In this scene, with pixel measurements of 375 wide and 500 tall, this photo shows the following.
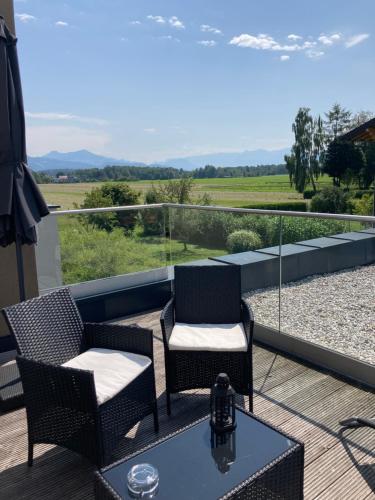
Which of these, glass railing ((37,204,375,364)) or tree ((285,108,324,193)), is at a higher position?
tree ((285,108,324,193))

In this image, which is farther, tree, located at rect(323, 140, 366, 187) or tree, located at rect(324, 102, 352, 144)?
tree, located at rect(324, 102, 352, 144)

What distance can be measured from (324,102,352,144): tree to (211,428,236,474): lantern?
1973 inches

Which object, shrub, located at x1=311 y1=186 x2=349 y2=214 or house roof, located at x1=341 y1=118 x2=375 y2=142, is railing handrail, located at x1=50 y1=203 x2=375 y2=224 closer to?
house roof, located at x1=341 y1=118 x2=375 y2=142

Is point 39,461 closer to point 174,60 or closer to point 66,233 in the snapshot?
point 66,233

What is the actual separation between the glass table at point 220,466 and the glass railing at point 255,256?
75.4 inches

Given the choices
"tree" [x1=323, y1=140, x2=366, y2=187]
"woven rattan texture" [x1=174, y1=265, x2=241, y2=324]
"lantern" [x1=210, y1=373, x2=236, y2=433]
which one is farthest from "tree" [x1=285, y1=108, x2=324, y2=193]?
"lantern" [x1=210, y1=373, x2=236, y2=433]

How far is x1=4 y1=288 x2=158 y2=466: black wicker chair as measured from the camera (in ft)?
7.18

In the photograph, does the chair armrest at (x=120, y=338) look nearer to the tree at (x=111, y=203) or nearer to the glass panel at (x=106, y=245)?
the glass panel at (x=106, y=245)

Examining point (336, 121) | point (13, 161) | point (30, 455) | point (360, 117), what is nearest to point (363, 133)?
point (13, 161)

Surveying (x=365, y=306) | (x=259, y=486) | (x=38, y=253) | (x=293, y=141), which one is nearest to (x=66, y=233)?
(x=38, y=253)

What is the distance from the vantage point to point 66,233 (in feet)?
14.9

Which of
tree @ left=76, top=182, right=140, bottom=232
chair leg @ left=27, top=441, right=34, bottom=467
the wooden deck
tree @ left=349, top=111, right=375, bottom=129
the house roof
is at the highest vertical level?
tree @ left=349, top=111, right=375, bottom=129

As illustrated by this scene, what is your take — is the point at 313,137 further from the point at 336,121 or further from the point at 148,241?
the point at 148,241

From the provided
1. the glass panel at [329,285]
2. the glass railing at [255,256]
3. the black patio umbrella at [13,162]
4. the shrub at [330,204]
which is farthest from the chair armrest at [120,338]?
the shrub at [330,204]
